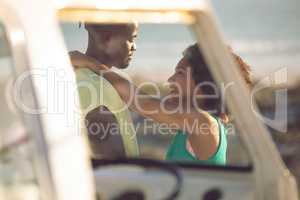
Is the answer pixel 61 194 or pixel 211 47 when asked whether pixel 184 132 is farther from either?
pixel 61 194

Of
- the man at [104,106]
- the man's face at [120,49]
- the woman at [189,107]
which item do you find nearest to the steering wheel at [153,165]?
the man at [104,106]

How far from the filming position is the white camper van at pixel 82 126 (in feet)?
8.63

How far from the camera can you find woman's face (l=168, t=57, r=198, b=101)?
3822 mm

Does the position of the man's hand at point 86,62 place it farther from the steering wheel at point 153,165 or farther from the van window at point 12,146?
the van window at point 12,146

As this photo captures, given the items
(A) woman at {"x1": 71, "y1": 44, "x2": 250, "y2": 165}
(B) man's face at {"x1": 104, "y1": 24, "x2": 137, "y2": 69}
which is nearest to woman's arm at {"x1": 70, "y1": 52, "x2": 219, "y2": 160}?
(A) woman at {"x1": 71, "y1": 44, "x2": 250, "y2": 165}

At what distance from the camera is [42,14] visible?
273cm

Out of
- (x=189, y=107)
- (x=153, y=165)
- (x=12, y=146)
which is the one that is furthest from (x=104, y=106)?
(x=12, y=146)

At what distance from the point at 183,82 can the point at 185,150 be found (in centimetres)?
27

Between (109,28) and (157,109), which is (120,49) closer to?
(157,109)

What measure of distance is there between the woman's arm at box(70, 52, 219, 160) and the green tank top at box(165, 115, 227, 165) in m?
0.04

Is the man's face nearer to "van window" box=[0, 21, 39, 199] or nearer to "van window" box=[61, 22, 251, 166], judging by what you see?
"van window" box=[61, 22, 251, 166]

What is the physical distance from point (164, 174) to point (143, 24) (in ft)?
1.72

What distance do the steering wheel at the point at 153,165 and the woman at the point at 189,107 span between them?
310 millimetres

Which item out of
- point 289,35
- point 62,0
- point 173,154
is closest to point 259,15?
point 289,35
